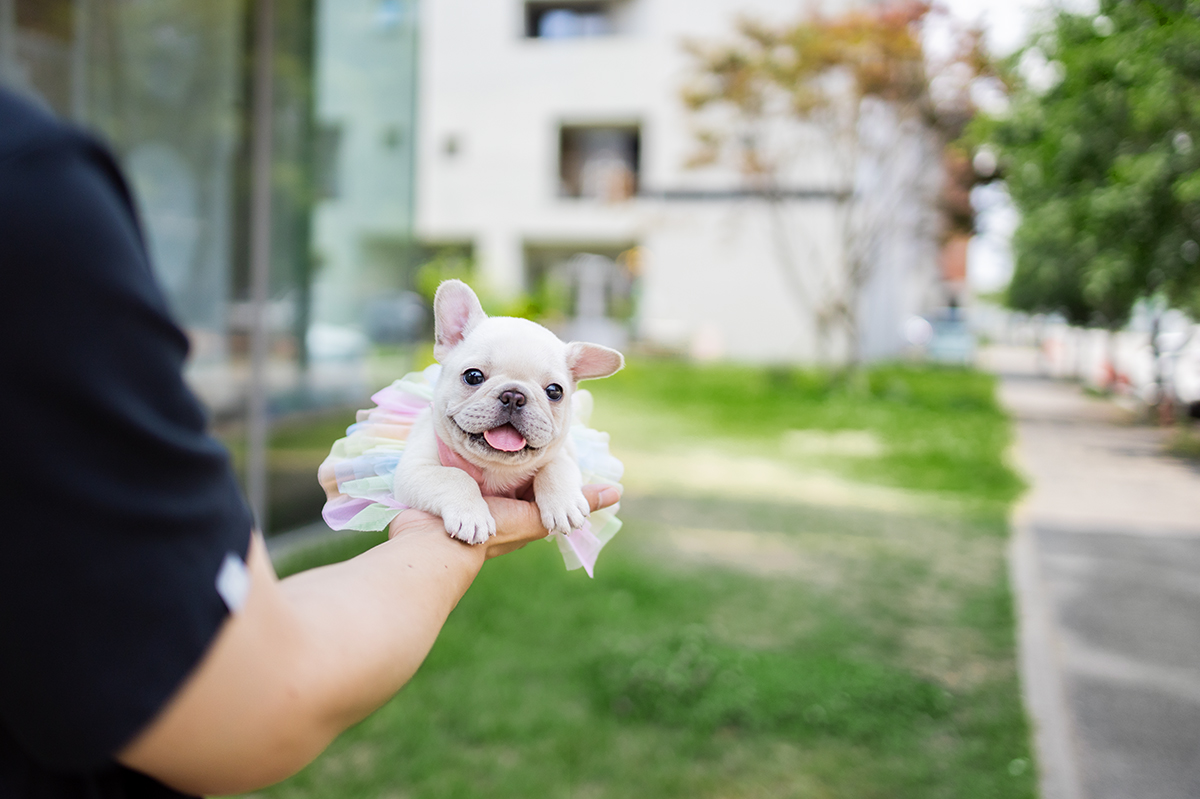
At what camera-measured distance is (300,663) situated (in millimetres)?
851

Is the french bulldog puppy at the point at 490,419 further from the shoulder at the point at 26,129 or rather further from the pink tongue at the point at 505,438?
the shoulder at the point at 26,129

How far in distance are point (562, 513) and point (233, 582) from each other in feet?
1.40

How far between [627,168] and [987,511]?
67.3 ft

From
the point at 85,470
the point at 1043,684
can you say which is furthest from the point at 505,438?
the point at 1043,684

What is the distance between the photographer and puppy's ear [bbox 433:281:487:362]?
102 centimetres

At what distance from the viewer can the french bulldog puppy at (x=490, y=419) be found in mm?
949

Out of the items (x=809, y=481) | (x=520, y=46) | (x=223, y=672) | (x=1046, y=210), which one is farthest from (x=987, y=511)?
(x=520, y=46)

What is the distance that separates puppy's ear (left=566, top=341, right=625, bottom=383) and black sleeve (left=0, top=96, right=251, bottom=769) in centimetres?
44

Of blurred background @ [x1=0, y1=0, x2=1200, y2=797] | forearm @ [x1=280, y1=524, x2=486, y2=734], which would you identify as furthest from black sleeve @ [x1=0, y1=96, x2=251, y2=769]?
blurred background @ [x1=0, y1=0, x2=1200, y2=797]

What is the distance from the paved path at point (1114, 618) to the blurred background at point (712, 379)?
229 mm

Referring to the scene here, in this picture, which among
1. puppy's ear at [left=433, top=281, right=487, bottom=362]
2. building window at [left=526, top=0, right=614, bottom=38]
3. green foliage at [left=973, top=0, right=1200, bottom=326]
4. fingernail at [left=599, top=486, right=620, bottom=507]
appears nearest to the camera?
puppy's ear at [left=433, top=281, right=487, bottom=362]

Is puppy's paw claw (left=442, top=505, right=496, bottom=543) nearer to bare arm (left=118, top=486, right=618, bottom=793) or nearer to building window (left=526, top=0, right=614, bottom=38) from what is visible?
bare arm (left=118, top=486, right=618, bottom=793)

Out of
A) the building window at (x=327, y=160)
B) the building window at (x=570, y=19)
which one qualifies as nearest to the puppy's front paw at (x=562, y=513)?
the building window at (x=327, y=160)

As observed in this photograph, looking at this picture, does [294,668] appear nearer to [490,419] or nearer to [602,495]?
[490,419]
